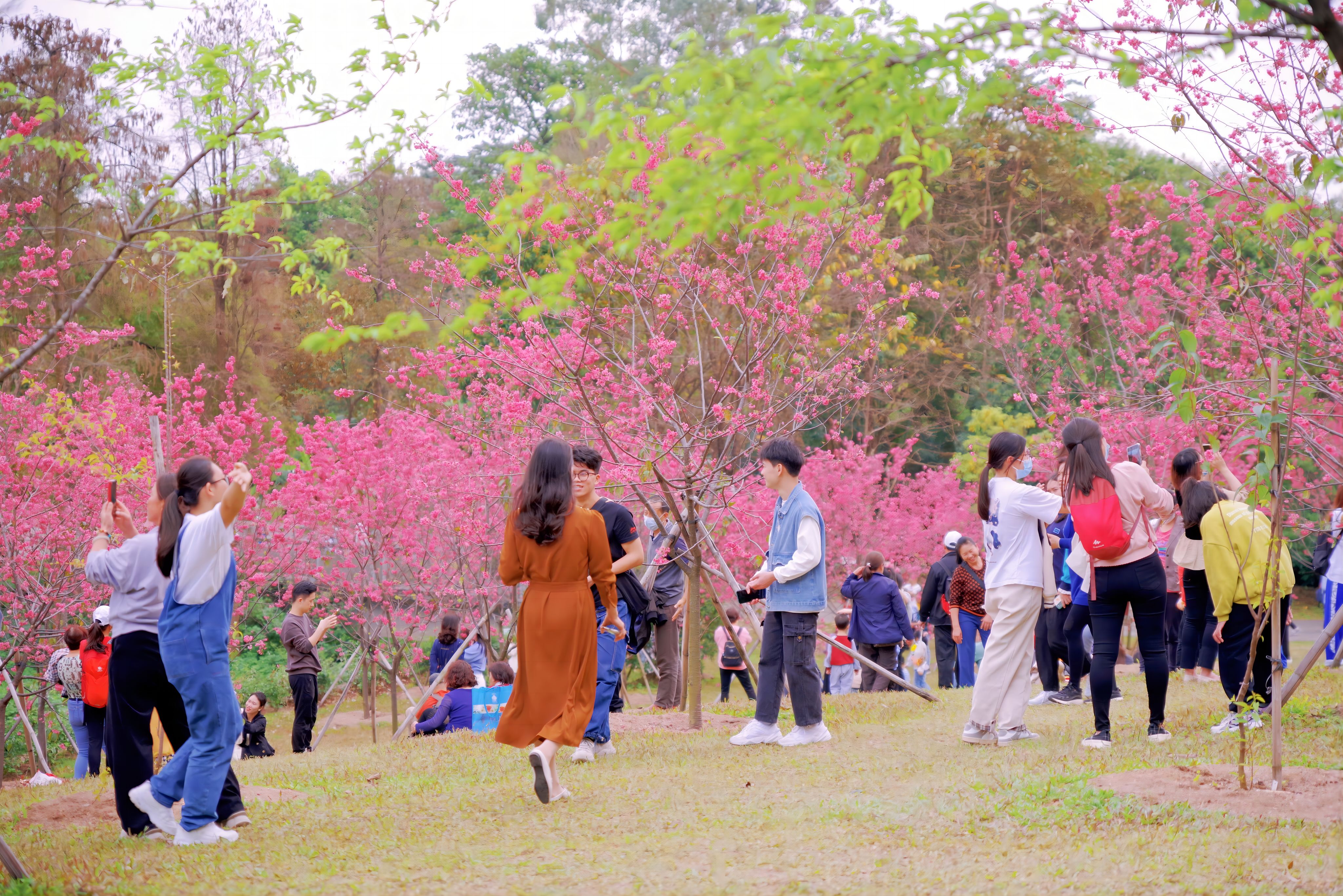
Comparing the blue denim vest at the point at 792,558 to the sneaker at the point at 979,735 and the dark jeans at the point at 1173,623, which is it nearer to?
the sneaker at the point at 979,735

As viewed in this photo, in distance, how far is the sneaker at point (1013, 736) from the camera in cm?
660

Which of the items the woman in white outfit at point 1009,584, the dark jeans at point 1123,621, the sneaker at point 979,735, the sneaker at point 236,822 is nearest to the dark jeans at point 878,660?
the sneaker at point 979,735

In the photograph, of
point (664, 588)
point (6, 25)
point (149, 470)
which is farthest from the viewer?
point (149, 470)

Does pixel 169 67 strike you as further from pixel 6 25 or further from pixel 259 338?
pixel 259 338

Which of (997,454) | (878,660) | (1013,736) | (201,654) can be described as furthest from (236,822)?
(878,660)

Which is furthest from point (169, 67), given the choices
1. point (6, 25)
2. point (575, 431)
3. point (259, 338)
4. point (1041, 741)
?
point (259, 338)

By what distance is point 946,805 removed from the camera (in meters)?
4.85

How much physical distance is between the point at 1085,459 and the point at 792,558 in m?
1.83

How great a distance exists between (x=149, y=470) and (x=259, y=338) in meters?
8.68

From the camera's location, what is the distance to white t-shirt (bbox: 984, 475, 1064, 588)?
6.33m

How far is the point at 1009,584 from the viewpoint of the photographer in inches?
253

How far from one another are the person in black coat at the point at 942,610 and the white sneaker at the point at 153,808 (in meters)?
8.13

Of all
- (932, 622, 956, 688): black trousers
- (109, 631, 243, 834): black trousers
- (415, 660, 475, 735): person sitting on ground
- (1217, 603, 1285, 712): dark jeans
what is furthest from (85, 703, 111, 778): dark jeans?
(1217, 603, 1285, 712): dark jeans

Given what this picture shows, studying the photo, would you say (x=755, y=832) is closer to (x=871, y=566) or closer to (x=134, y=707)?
(x=134, y=707)
